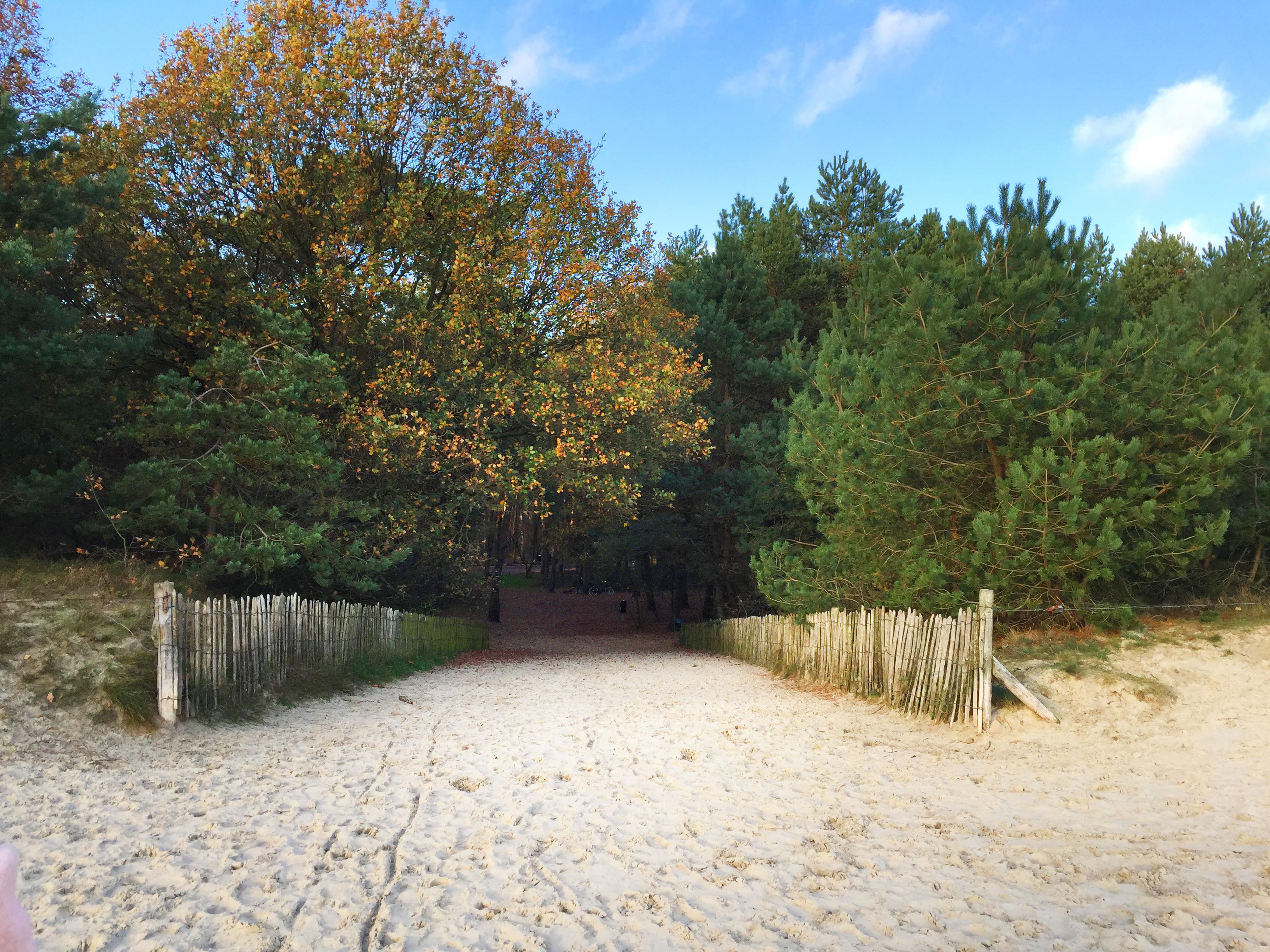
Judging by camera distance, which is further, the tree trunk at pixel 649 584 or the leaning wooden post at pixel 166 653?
the tree trunk at pixel 649 584

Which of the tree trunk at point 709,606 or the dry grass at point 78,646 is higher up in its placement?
the dry grass at point 78,646

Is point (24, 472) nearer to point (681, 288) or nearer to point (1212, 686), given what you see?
point (1212, 686)

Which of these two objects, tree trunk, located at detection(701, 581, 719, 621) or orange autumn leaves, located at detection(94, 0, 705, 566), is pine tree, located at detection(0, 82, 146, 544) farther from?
tree trunk, located at detection(701, 581, 719, 621)

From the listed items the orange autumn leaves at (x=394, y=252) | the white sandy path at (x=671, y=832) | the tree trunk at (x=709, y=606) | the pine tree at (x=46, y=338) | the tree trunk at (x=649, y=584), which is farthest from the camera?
the tree trunk at (x=649, y=584)

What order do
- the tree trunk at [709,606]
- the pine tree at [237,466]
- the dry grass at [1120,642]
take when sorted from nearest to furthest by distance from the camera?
the dry grass at [1120,642], the pine tree at [237,466], the tree trunk at [709,606]

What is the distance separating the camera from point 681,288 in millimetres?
21703

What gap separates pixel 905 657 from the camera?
9.09 m

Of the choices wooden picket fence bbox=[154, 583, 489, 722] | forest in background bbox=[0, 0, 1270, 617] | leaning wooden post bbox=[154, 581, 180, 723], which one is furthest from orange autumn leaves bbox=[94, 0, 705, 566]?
leaning wooden post bbox=[154, 581, 180, 723]

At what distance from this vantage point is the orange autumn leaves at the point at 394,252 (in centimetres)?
1288

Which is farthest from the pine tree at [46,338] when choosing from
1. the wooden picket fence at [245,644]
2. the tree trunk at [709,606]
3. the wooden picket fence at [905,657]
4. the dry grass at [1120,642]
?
the tree trunk at [709,606]

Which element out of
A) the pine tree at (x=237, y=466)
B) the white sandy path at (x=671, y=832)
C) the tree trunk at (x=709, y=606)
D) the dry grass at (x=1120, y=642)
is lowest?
A: the tree trunk at (x=709, y=606)

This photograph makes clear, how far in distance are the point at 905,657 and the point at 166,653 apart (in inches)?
294

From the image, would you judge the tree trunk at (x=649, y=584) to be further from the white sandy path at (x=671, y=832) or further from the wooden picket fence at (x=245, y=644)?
the white sandy path at (x=671, y=832)

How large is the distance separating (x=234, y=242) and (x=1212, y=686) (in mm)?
15121
